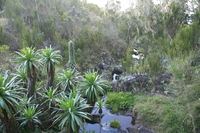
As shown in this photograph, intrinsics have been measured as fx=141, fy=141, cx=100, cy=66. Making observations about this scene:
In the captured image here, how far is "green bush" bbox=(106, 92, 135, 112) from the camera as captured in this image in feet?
26.5

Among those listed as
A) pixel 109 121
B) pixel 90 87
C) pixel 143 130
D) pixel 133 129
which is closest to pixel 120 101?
pixel 109 121

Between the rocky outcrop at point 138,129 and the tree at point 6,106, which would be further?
the rocky outcrop at point 138,129

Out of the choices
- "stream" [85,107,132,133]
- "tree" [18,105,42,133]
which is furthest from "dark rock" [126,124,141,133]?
"tree" [18,105,42,133]

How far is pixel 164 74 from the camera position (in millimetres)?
9781

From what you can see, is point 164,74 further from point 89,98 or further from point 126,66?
point 89,98

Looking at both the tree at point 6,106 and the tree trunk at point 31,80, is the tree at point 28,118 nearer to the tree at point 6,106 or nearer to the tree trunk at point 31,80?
the tree at point 6,106

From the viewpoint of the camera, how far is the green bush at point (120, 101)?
808cm

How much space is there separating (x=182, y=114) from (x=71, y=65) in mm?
4666

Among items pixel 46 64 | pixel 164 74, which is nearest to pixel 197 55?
pixel 164 74

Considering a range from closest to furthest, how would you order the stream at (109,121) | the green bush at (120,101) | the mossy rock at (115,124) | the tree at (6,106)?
the tree at (6,106)
the stream at (109,121)
the mossy rock at (115,124)
the green bush at (120,101)

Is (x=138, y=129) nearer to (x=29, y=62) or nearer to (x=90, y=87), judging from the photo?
(x=90, y=87)

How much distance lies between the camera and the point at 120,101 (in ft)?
27.6

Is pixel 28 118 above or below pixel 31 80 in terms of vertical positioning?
below

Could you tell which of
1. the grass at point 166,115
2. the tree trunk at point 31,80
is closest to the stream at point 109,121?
the grass at point 166,115
